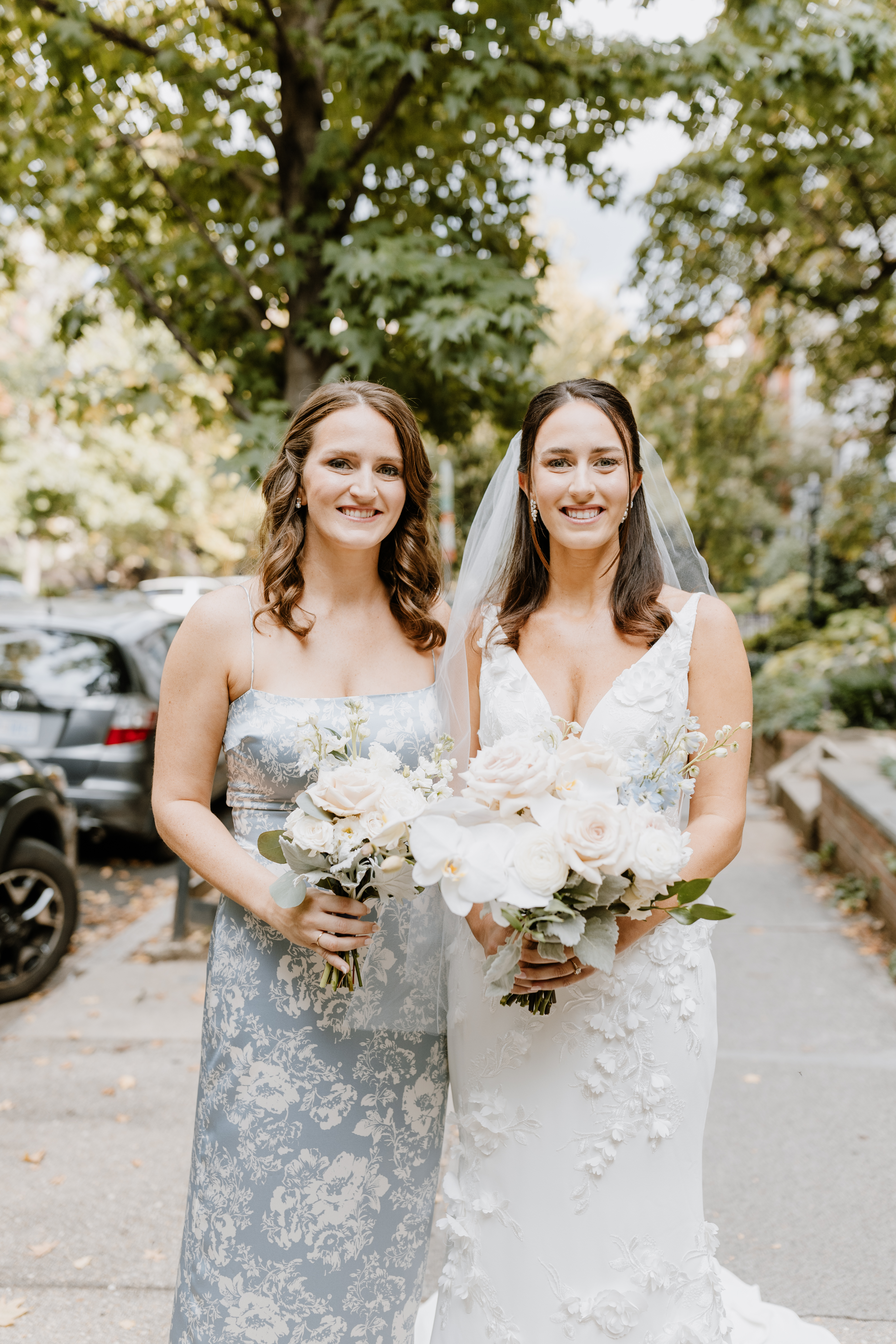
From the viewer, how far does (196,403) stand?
6430mm

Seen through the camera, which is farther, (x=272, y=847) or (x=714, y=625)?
(x=714, y=625)

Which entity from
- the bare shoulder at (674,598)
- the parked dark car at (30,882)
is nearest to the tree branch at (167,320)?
the parked dark car at (30,882)

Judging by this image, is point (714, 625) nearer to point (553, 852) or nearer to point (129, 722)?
point (553, 852)

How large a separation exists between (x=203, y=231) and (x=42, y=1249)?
5000mm

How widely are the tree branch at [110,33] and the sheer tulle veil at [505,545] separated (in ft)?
13.8

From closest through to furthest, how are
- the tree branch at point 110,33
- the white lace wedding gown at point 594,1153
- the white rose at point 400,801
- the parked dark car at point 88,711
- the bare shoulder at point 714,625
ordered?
the white rose at point 400,801, the white lace wedding gown at point 594,1153, the bare shoulder at point 714,625, the tree branch at point 110,33, the parked dark car at point 88,711

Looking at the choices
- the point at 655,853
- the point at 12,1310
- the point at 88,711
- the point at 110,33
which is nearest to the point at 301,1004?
the point at 655,853

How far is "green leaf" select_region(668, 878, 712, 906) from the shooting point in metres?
1.74

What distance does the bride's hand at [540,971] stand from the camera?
182cm

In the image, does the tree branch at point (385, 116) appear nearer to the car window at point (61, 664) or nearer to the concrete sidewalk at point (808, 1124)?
the car window at point (61, 664)

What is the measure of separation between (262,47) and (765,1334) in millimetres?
6732

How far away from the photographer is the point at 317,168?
5.46m

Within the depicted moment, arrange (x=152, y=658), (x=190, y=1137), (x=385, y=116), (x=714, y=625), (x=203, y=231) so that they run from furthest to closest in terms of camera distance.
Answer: (x=152, y=658) → (x=203, y=231) → (x=385, y=116) → (x=190, y=1137) → (x=714, y=625)

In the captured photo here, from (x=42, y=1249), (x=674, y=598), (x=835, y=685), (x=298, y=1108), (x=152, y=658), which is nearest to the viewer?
(x=298, y=1108)
